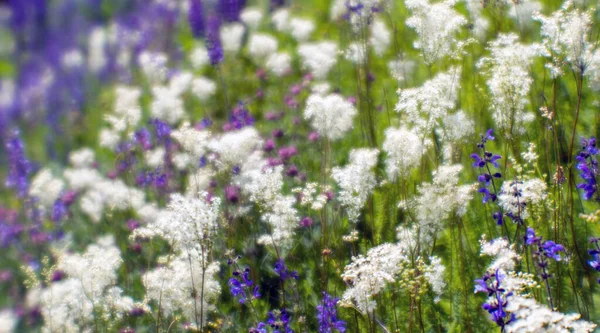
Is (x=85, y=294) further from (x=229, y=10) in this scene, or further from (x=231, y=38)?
(x=229, y=10)

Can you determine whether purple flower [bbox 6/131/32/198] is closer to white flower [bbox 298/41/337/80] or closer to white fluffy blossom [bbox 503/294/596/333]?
white flower [bbox 298/41/337/80]

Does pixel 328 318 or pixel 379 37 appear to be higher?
pixel 379 37

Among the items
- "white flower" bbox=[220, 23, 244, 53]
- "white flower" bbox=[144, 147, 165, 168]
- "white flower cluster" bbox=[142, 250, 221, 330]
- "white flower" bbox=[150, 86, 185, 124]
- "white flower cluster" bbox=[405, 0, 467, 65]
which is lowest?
"white flower cluster" bbox=[142, 250, 221, 330]

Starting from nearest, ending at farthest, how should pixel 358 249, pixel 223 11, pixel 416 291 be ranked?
1. pixel 416 291
2. pixel 358 249
3. pixel 223 11

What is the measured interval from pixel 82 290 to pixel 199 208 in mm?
1041

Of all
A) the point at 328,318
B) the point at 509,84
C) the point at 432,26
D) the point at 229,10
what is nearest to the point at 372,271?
the point at 328,318

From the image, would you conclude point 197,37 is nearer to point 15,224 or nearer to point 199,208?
point 15,224

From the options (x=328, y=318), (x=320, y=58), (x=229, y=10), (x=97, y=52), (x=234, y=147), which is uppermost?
(x=97, y=52)

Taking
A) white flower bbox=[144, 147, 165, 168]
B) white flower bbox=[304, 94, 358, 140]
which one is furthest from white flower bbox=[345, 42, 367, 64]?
white flower bbox=[144, 147, 165, 168]

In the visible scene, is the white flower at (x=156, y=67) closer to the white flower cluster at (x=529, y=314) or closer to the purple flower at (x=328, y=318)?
the purple flower at (x=328, y=318)

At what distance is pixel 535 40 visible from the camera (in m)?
4.90

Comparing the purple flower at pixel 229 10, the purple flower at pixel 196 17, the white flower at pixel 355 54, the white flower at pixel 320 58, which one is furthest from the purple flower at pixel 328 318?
the purple flower at pixel 196 17

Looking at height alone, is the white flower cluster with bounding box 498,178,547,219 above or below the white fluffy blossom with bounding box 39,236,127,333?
above

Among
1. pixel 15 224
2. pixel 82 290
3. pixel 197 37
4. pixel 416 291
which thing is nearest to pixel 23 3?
pixel 197 37
